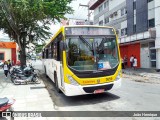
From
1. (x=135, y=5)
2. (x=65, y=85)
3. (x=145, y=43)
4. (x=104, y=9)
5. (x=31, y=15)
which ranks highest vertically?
(x=104, y=9)

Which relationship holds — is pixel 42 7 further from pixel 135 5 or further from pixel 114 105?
pixel 135 5

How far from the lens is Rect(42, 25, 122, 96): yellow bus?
295 inches

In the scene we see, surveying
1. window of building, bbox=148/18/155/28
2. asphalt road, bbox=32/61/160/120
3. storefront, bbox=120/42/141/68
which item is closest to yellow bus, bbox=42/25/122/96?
asphalt road, bbox=32/61/160/120

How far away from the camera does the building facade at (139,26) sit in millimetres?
20562

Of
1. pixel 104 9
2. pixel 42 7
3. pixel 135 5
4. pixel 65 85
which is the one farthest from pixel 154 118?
pixel 104 9

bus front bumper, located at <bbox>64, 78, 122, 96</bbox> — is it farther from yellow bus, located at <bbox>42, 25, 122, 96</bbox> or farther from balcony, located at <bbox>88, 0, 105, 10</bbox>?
balcony, located at <bbox>88, 0, 105, 10</bbox>

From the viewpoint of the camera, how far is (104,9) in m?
35.7

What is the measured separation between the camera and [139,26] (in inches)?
941

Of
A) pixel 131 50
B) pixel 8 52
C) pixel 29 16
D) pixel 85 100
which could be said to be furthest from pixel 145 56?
pixel 8 52

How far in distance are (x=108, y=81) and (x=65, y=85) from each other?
171 centimetres

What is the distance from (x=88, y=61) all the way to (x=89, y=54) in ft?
0.94

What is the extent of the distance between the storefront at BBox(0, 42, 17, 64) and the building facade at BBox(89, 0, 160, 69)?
2171 centimetres

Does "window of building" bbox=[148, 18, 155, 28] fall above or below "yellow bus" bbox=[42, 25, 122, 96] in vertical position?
above

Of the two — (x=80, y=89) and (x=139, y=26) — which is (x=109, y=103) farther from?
(x=139, y=26)
